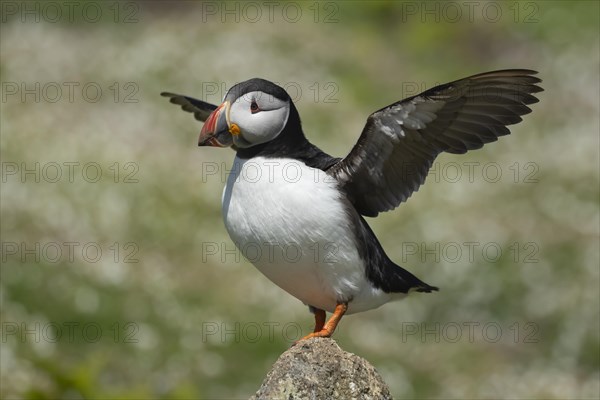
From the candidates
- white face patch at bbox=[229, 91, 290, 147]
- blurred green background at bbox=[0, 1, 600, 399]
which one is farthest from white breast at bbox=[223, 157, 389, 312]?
blurred green background at bbox=[0, 1, 600, 399]

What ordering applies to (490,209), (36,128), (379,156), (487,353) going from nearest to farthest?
(379,156) < (487,353) < (490,209) < (36,128)

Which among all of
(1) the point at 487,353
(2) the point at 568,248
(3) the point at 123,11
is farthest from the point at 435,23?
(1) the point at 487,353

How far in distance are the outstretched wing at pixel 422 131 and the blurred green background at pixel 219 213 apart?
696cm

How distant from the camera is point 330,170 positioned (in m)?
9.24

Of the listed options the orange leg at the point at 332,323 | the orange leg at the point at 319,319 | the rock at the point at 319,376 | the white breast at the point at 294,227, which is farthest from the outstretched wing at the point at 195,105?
the rock at the point at 319,376

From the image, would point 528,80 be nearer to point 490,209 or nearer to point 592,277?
point 592,277

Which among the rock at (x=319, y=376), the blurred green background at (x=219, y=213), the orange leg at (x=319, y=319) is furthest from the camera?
the blurred green background at (x=219, y=213)

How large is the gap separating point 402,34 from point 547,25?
413 cm

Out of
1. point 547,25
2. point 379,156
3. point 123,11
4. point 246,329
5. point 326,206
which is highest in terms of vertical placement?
point 547,25

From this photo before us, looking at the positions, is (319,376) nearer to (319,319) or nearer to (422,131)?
(319,319)

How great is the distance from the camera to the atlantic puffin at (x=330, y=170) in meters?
8.67

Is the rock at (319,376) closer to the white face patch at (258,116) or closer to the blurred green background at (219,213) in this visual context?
the white face patch at (258,116)

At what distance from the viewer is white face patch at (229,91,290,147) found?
877 centimetres

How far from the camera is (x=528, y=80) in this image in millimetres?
8523
